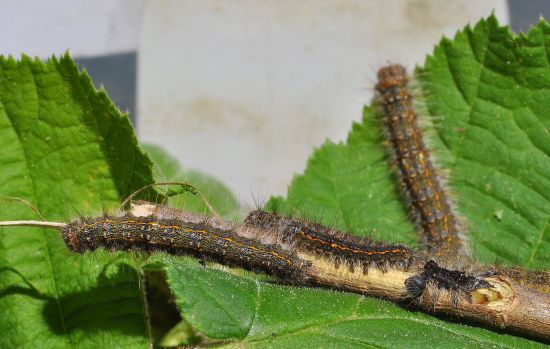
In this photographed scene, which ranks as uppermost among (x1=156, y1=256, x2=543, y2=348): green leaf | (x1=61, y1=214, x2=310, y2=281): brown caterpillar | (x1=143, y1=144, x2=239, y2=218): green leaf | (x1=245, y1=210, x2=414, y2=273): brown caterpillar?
(x1=143, y1=144, x2=239, y2=218): green leaf

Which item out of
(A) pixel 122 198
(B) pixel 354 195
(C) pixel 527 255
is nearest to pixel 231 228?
(A) pixel 122 198

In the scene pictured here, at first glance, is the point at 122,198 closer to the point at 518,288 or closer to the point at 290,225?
the point at 290,225

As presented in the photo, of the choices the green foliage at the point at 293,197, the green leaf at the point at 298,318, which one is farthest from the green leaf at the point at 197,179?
the green leaf at the point at 298,318

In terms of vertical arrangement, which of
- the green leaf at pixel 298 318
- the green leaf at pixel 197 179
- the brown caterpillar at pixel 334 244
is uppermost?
the green leaf at pixel 197 179

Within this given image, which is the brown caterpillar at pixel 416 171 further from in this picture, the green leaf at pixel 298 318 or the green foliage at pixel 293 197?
the green leaf at pixel 298 318

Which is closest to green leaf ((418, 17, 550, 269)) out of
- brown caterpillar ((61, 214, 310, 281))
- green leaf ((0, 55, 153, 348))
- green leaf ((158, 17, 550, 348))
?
green leaf ((158, 17, 550, 348))

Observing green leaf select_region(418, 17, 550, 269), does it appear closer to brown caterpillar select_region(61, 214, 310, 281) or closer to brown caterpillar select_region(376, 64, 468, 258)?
brown caterpillar select_region(376, 64, 468, 258)

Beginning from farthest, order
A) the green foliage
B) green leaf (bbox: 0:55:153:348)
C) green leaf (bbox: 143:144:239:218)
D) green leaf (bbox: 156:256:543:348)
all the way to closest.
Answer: green leaf (bbox: 143:144:239:218), green leaf (bbox: 0:55:153:348), the green foliage, green leaf (bbox: 156:256:543:348)

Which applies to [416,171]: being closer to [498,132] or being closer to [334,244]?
[498,132]
